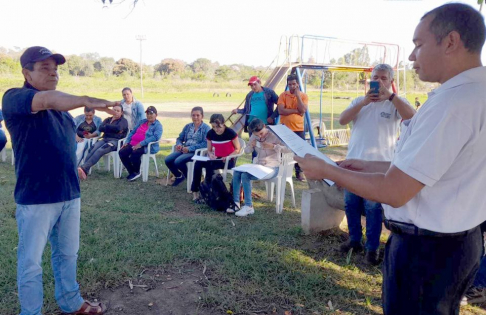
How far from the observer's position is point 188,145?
7.61 m

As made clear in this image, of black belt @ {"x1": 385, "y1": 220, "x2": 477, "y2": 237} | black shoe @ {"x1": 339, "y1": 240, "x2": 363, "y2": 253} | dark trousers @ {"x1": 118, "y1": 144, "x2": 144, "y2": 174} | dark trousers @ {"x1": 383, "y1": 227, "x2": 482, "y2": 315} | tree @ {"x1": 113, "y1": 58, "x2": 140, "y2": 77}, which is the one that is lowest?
black shoe @ {"x1": 339, "y1": 240, "x2": 363, "y2": 253}

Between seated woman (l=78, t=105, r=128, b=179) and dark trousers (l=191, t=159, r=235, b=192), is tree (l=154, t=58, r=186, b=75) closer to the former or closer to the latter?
seated woman (l=78, t=105, r=128, b=179)

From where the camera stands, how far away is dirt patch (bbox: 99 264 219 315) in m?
3.30

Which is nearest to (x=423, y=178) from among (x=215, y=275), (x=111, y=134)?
(x=215, y=275)

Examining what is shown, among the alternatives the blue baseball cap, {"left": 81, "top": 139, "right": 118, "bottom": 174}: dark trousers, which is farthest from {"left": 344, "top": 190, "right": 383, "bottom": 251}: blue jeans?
{"left": 81, "top": 139, "right": 118, "bottom": 174}: dark trousers

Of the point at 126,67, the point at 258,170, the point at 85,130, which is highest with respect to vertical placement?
the point at 126,67

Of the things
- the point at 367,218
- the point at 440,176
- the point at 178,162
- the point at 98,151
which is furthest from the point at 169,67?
the point at 440,176

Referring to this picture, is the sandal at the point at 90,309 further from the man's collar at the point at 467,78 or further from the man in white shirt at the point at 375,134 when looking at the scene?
the man's collar at the point at 467,78

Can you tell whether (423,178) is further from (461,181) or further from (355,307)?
(355,307)

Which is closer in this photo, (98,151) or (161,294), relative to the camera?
(161,294)

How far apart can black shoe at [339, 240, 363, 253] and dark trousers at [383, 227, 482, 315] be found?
111 inches

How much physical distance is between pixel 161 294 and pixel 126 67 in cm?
5428

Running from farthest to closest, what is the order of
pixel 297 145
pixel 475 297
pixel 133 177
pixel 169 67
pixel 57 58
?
pixel 169 67
pixel 133 177
pixel 475 297
pixel 57 58
pixel 297 145

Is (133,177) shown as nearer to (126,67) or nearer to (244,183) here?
(244,183)
